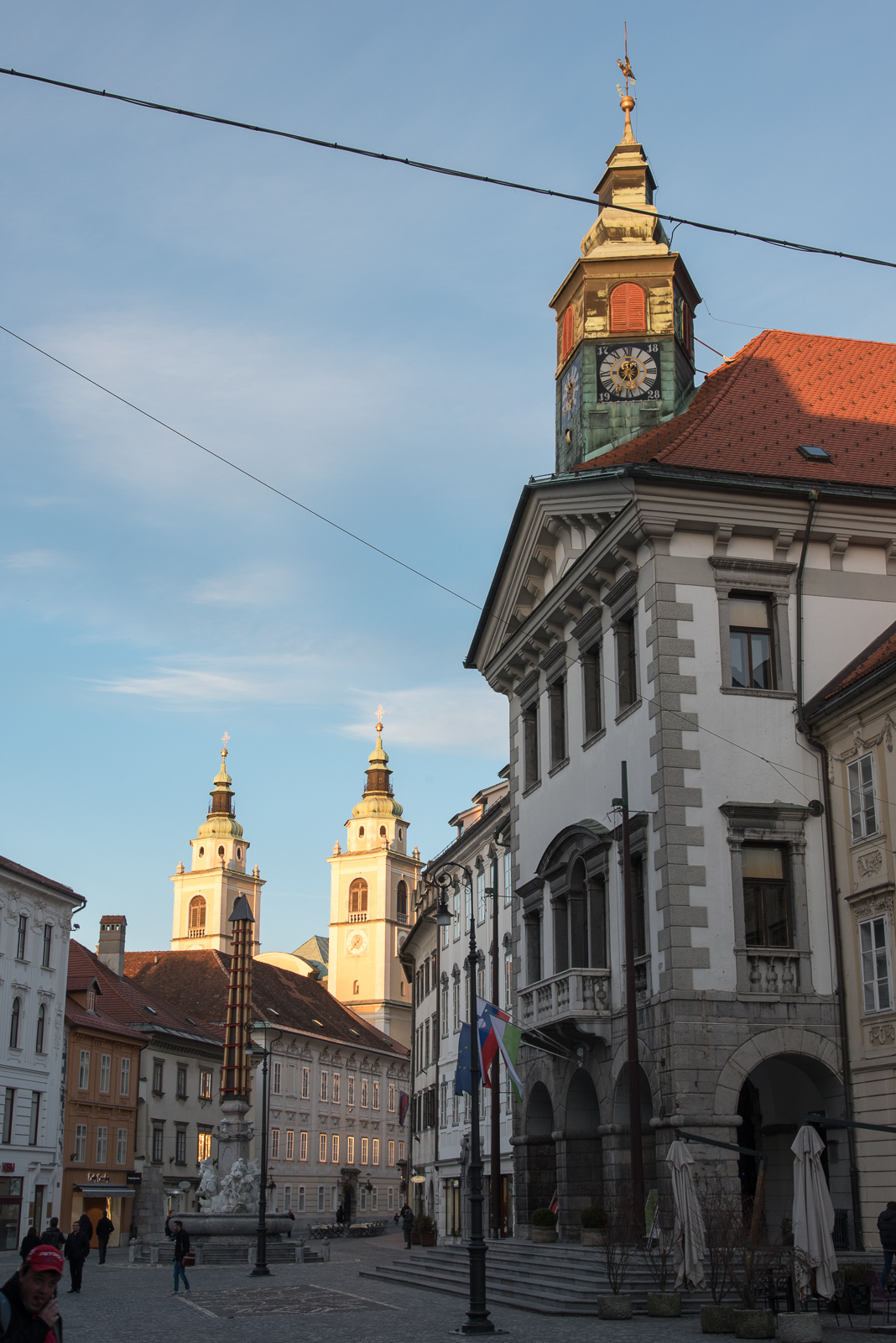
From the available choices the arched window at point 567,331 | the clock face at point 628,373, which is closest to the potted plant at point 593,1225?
the clock face at point 628,373

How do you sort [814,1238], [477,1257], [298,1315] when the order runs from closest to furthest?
[814,1238], [477,1257], [298,1315]

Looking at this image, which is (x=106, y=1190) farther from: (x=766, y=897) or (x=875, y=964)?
(x=875, y=964)

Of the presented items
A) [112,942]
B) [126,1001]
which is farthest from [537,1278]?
[112,942]

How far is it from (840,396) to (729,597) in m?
7.43

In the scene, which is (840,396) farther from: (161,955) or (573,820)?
(161,955)

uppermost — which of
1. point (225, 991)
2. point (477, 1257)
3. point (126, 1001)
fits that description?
point (225, 991)

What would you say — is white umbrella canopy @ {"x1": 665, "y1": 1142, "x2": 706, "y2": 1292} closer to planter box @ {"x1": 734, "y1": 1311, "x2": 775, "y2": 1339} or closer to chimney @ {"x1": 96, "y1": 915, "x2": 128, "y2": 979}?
planter box @ {"x1": 734, "y1": 1311, "x2": 775, "y2": 1339}

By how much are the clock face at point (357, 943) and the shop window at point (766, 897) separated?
120388mm

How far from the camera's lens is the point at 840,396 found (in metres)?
31.8

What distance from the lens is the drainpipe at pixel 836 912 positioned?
2372cm

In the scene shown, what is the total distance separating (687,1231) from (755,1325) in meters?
3.34

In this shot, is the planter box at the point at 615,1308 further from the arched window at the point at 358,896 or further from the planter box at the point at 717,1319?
the arched window at the point at 358,896

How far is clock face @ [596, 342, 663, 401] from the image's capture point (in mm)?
34031

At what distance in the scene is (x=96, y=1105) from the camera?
201 ft
